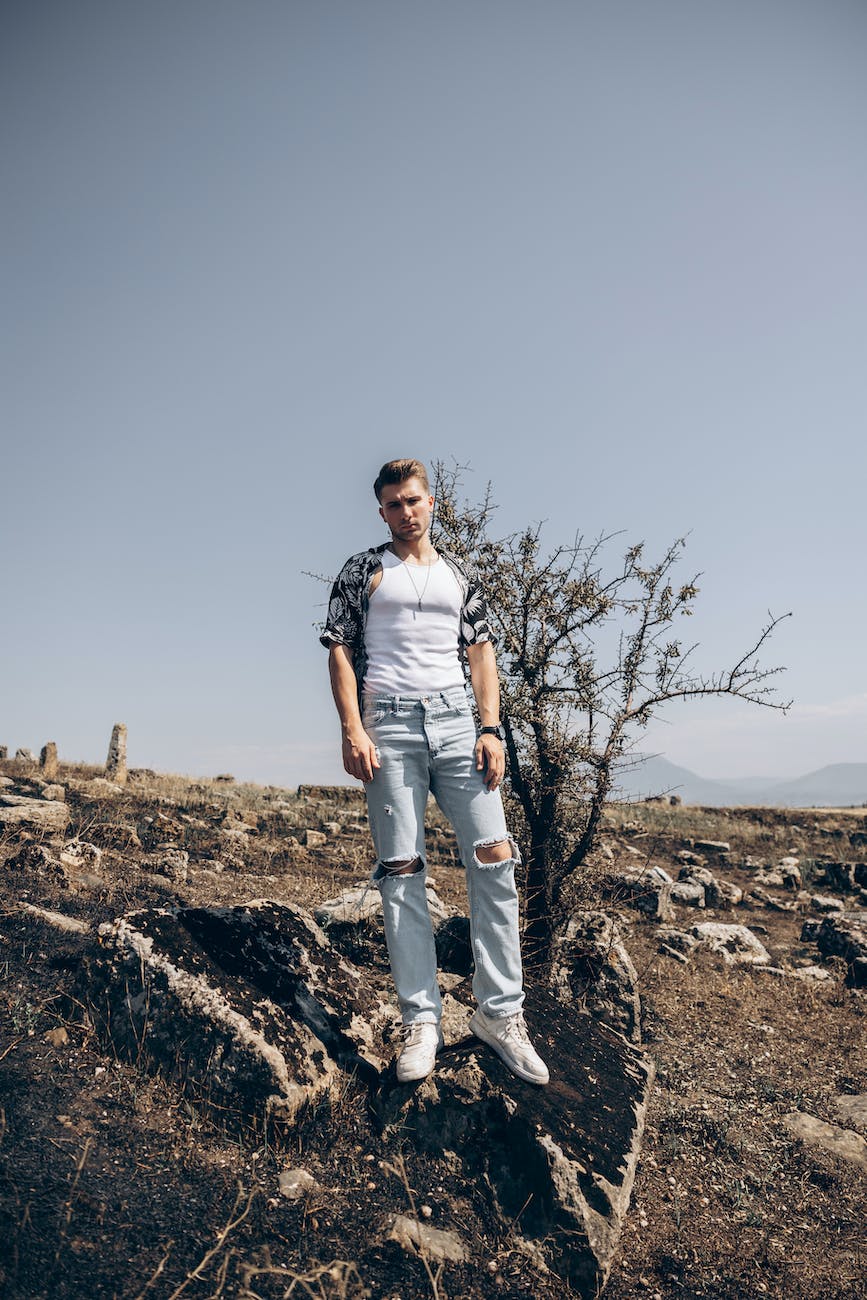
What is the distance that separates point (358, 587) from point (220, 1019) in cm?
214

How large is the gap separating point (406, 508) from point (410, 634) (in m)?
0.63

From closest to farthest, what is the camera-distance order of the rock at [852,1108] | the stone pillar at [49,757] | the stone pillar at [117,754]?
the rock at [852,1108]
the stone pillar at [49,757]
the stone pillar at [117,754]

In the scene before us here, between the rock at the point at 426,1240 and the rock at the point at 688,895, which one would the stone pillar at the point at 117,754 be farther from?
the rock at the point at 426,1240

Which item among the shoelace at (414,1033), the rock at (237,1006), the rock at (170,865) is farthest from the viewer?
the rock at (170,865)

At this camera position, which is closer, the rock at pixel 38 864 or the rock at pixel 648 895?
the rock at pixel 38 864

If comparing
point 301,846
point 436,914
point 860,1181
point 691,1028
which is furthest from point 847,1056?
point 301,846

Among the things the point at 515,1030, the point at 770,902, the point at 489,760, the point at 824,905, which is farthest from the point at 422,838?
the point at 824,905

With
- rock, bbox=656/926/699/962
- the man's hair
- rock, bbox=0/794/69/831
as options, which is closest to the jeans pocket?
the man's hair

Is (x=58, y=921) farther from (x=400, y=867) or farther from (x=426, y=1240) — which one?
(x=426, y=1240)

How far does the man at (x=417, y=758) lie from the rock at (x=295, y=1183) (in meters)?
0.57

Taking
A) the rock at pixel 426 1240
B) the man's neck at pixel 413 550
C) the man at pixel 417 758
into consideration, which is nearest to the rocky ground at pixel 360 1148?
the rock at pixel 426 1240

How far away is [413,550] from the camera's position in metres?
3.87

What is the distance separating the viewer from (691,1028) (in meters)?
6.64

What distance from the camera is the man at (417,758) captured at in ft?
11.7
